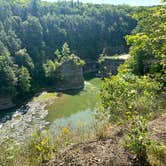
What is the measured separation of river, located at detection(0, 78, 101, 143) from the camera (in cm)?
3375

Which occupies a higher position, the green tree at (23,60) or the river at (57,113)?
the green tree at (23,60)

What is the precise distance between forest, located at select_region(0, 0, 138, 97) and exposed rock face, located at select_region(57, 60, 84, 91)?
156 cm

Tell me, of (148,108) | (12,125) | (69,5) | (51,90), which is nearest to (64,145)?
(148,108)

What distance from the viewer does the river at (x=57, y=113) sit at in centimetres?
3375

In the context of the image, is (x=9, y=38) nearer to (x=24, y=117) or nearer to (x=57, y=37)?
(x=57, y=37)

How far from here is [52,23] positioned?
7600 cm

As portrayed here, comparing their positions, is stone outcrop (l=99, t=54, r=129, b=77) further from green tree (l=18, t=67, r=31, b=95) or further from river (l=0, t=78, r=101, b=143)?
green tree (l=18, t=67, r=31, b=95)

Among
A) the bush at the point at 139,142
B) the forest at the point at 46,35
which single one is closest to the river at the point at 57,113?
the forest at the point at 46,35

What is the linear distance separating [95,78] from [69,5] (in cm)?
3743

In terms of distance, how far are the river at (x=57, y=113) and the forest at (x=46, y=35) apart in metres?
6.78

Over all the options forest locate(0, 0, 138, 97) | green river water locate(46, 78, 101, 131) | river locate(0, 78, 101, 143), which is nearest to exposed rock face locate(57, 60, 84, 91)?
forest locate(0, 0, 138, 97)

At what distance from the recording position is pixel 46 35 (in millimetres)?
72625

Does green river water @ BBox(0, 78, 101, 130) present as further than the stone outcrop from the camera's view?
No

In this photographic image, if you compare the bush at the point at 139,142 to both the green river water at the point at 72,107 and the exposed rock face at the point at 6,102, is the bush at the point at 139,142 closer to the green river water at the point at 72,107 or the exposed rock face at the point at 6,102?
the green river water at the point at 72,107
